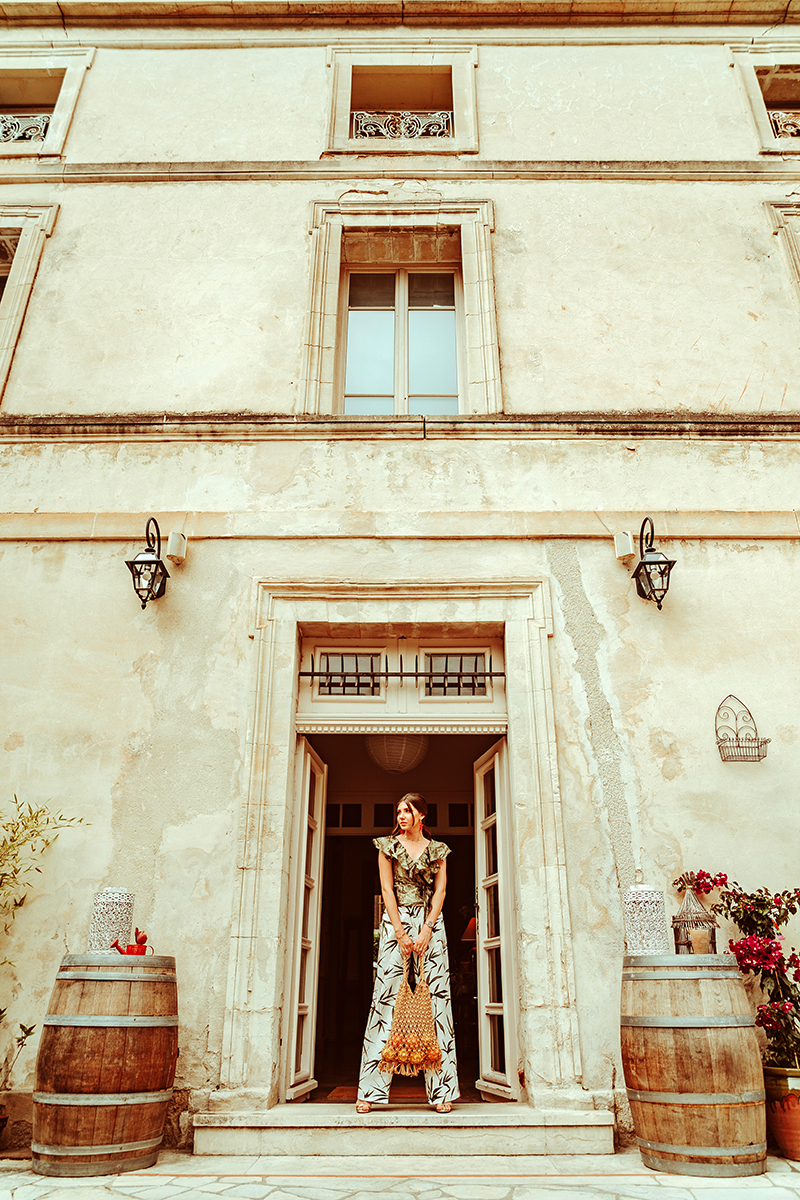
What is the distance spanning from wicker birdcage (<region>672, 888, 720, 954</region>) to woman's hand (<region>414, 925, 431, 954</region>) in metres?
1.33

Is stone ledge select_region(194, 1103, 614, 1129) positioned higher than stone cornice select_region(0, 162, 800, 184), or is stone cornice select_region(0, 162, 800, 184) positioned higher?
stone cornice select_region(0, 162, 800, 184)

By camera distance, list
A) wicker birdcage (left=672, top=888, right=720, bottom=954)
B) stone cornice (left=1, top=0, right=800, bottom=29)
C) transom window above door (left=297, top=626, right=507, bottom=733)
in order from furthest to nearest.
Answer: stone cornice (left=1, top=0, right=800, bottom=29), transom window above door (left=297, top=626, right=507, bottom=733), wicker birdcage (left=672, top=888, right=720, bottom=954)

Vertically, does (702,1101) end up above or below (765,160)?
below

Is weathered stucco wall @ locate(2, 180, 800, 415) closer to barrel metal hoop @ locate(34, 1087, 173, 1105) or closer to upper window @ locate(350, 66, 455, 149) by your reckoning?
upper window @ locate(350, 66, 455, 149)

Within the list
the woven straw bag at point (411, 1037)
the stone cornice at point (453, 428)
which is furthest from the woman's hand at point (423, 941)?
the stone cornice at point (453, 428)

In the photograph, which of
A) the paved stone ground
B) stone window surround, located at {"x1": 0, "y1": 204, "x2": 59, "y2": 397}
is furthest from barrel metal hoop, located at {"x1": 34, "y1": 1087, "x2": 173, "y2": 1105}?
stone window surround, located at {"x1": 0, "y1": 204, "x2": 59, "y2": 397}

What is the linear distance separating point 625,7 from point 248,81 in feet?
11.6

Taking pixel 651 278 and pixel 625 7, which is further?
pixel 625 7

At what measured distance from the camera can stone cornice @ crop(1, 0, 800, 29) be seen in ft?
24.0

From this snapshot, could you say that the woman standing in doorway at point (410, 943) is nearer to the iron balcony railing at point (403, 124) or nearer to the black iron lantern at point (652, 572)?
the black iron lantern at point (652, 572)

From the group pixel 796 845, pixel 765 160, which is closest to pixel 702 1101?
pixel 796 845

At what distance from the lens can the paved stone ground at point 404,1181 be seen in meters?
3.14

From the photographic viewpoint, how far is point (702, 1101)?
343cm

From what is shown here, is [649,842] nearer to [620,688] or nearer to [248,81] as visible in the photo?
[620,688]
